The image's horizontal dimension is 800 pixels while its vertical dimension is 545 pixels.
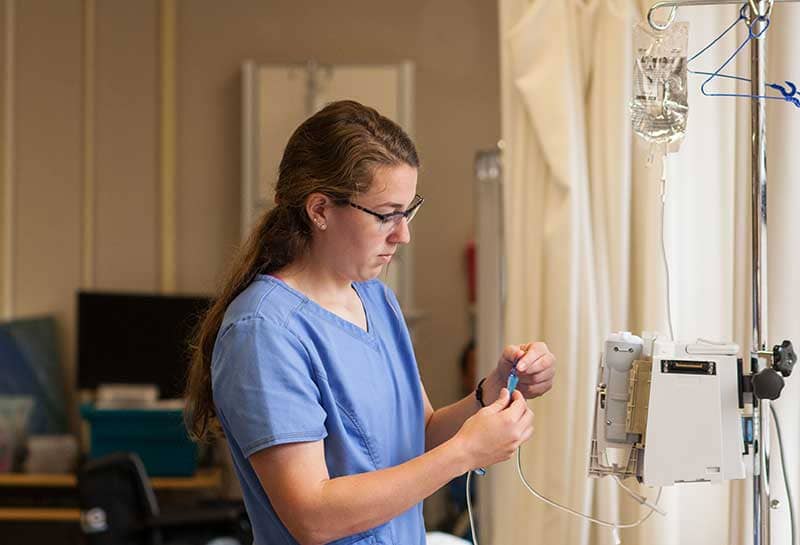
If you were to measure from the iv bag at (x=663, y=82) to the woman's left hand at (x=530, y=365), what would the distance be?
0.36 m

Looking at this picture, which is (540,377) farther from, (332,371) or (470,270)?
(470,270)

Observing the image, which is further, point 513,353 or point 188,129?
point 188,129

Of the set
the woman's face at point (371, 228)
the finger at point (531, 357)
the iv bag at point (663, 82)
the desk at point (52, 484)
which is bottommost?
the desk at point (52, 484)

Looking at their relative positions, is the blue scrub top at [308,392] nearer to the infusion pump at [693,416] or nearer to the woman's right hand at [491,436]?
the woman's right hand at [491,436]

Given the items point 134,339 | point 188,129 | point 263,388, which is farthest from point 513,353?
point 188,129

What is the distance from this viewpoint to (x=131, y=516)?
3.32 m

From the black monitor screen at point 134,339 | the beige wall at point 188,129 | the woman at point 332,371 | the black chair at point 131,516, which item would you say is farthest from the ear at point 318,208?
the beige wall at point 188,129

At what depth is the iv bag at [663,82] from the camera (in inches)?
61.7

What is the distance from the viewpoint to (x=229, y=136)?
15.9 ft

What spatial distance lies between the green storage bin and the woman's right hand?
308cm

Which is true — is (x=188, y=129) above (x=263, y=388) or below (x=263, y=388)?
above

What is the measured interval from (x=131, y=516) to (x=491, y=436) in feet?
7.04

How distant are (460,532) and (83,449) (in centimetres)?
173

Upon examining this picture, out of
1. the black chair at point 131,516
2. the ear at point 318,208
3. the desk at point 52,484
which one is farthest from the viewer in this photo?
the desk at point 52,484
